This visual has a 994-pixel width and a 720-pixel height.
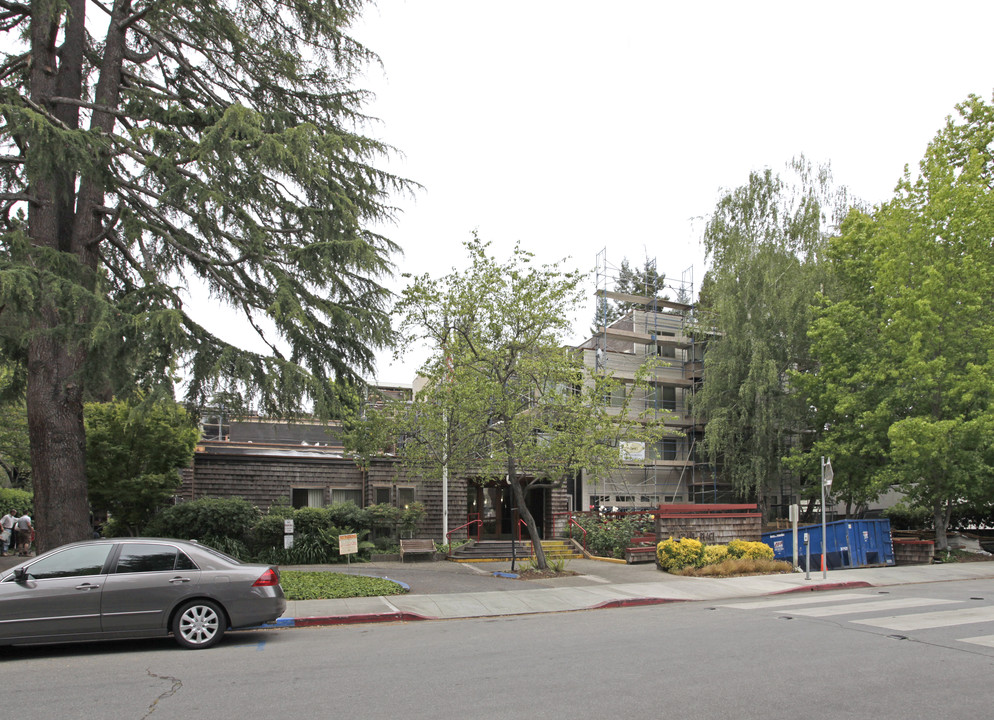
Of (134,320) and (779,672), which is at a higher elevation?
(134,320)

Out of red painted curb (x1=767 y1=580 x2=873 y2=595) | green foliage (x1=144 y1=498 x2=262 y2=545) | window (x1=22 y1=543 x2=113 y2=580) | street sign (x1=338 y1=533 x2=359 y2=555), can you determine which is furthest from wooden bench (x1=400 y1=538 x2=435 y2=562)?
window (x1=22 y1=543 x2=113 y2=580)

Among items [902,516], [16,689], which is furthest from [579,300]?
[902,516]

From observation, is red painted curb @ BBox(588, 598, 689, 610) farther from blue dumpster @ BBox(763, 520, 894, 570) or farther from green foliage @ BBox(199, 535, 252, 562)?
green foliage @ BBox(199, 535, 252, 562)

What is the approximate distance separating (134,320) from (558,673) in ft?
27.8

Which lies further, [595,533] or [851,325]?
[851,325]

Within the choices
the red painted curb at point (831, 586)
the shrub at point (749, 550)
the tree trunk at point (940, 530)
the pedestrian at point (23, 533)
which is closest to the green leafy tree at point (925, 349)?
the tree trunk at point (940, 530)

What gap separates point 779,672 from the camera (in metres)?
7.36

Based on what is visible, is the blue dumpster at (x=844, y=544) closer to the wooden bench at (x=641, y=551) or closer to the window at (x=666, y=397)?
the wooden bench at (x=641, y=551)

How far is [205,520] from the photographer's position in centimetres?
1981

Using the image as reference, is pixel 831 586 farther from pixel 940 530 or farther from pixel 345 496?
pixel 345 496

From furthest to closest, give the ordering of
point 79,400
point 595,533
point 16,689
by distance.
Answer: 1. point 595,533
2. point 79,400
3. point 16,689

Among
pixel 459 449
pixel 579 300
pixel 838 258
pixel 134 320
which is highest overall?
pixel 838 258

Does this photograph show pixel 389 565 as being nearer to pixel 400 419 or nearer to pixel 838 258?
pixel 400 419

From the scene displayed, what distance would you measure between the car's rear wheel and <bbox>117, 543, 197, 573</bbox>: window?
0.51m
